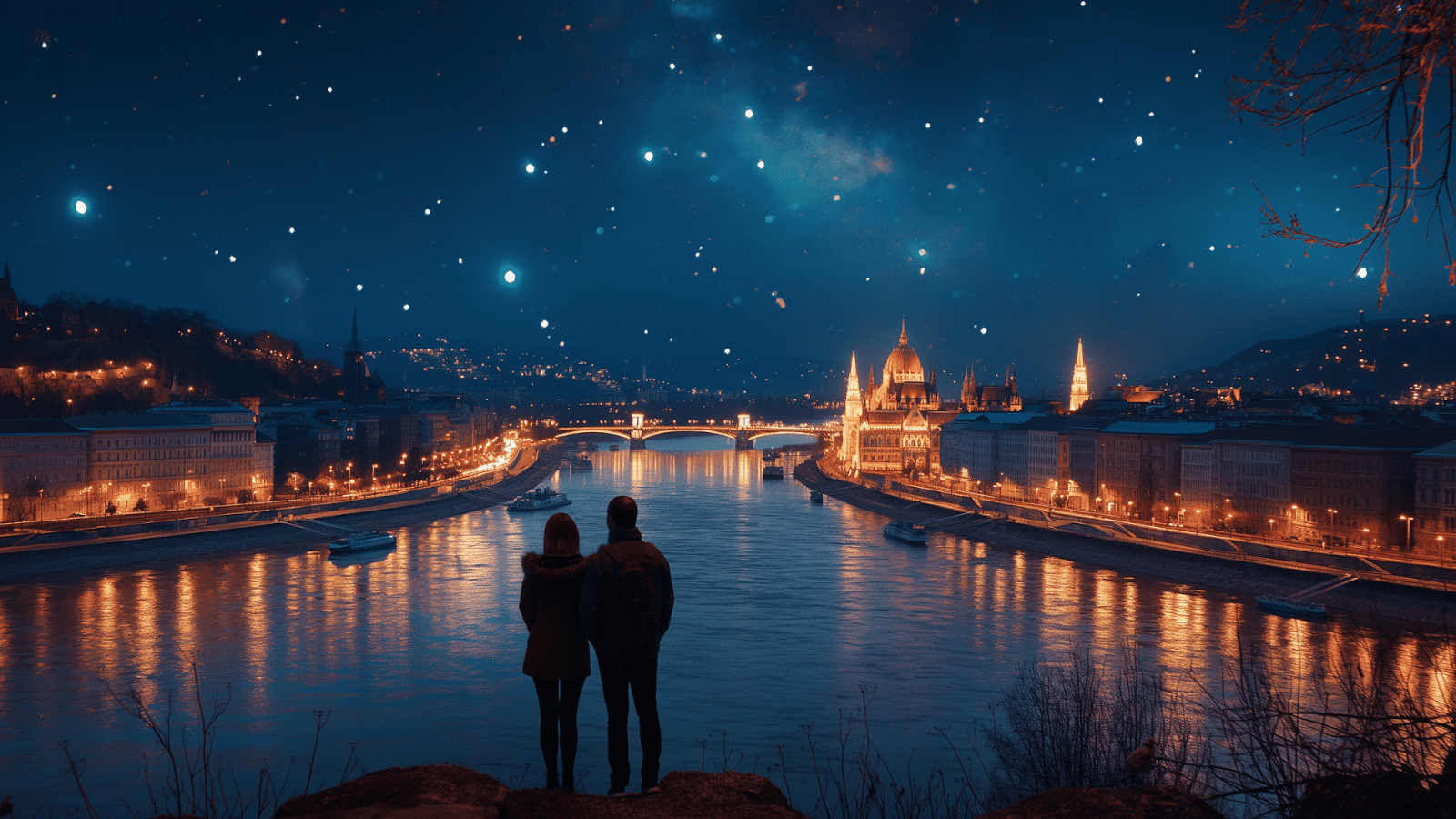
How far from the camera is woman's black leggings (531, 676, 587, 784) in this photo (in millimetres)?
2848

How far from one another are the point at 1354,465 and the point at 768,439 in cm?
8303

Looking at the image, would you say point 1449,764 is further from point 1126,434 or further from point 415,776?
point 1126,434

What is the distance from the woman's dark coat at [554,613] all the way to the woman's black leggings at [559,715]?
6 centimetres

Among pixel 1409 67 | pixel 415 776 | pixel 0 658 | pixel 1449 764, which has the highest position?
pixel 1409 67

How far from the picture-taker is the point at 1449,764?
194 cm

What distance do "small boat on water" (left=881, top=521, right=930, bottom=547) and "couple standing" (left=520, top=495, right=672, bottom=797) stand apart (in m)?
23.2

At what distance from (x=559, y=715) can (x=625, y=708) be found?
23 cm

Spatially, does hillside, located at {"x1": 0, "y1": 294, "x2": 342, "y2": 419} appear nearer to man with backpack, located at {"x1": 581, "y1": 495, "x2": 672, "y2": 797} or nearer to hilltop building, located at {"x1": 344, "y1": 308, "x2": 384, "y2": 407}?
hilltop building, located at {"x1": 344, "y1": 308, "x2": 384, "y2": 407}

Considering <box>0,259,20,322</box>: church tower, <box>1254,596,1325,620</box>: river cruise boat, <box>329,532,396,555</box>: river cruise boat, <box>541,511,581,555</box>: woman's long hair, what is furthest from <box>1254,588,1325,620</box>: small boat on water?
<box>0,259,20,322</box>: church tower

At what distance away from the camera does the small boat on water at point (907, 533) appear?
25.6m

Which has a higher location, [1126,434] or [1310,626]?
[1126,434]

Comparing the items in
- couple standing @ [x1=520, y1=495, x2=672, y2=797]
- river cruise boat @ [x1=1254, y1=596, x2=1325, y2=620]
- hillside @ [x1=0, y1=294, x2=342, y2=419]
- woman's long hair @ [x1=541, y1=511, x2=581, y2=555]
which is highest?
hillside @ [x1=0, y1=294, x2=342, y2=419]

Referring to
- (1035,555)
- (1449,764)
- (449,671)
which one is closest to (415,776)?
(1449,764)

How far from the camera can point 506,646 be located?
42.4ft
